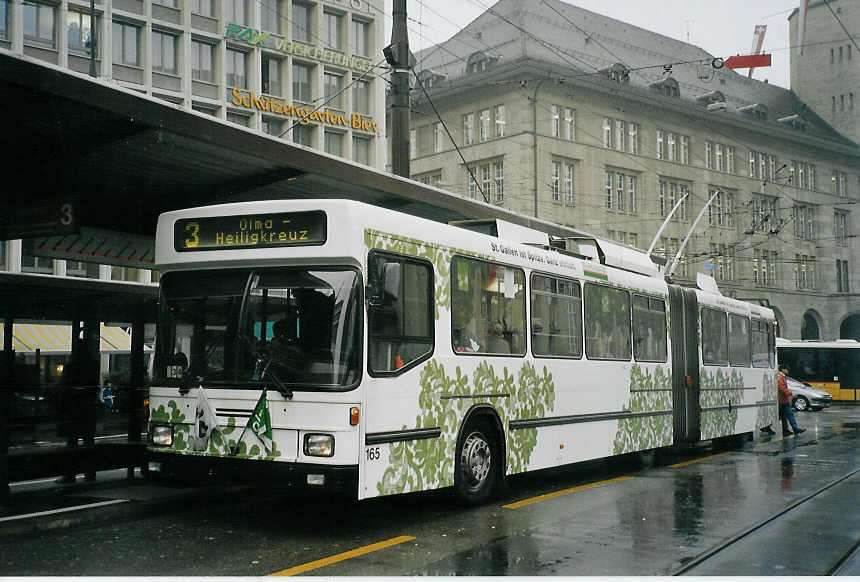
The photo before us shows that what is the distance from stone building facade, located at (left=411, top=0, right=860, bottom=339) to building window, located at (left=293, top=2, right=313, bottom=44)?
7.37 meters

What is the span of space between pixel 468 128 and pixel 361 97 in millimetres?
6847

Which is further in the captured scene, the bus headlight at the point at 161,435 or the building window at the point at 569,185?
the building window at the point at 569,185

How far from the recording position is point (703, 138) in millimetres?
55906

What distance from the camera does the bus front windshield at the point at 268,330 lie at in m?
8.01

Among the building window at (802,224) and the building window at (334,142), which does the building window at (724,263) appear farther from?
the building window at (334,142)

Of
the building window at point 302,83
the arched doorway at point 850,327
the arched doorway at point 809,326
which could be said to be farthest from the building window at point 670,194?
the building window at point 302,83

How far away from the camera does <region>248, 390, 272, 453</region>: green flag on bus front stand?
8.04 metres

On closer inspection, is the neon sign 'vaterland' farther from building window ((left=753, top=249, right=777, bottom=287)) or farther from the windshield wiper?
the windshield wiper

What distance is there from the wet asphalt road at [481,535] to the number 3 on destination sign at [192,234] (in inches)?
101

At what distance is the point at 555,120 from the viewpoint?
172ft

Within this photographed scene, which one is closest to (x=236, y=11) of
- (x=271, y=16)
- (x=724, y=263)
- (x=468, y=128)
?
(x=271, y=16)

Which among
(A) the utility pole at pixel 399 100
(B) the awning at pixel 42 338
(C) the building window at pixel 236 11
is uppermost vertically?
(C) the building window at pixel 236 11

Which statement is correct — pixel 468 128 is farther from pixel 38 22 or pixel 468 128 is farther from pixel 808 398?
pixel 808 398

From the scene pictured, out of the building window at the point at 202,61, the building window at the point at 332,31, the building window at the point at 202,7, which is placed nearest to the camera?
the building window at the point at 202,7
